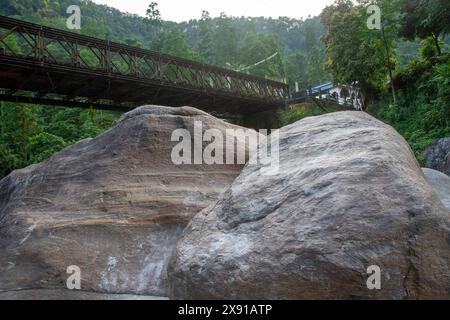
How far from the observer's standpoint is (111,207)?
6.16m

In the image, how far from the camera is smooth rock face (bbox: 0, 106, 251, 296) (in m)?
5.61

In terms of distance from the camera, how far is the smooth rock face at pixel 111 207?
18.4ft

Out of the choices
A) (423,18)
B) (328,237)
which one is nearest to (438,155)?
(423,18)

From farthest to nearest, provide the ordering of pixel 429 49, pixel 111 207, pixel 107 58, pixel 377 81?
pixel 429 49, pixel 377 81, pixel 107 58, pixel 111 207

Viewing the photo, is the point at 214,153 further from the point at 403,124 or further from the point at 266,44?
the point at 266,44

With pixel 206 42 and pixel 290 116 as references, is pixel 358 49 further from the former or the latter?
pixel 206 42

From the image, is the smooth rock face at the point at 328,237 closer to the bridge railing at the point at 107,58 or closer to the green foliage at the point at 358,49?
the bridge railing at the point at 107,58

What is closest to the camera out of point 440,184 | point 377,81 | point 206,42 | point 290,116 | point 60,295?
point 60,295

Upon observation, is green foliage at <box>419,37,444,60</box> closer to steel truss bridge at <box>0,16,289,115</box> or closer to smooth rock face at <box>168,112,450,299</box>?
steel truss bridge at <box>0,16,289,115</box>

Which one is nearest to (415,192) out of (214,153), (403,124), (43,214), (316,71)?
(214,153)

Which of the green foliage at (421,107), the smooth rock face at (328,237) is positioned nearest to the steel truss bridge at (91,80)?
the green foliage at (421,107)

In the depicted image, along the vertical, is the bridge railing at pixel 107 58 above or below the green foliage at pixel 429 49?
below

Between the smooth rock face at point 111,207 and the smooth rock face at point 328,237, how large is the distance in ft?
4.53

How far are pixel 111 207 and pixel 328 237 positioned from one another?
359 centimetres
